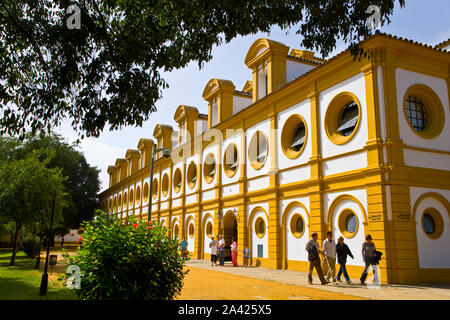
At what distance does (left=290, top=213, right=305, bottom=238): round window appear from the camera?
1697 centimetres

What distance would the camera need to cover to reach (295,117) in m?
17.9

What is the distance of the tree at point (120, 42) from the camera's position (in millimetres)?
7758

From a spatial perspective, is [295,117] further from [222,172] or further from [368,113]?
[222,172]

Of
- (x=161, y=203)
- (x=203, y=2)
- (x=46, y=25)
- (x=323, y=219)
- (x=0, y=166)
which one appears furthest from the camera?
(x=161, y=203)

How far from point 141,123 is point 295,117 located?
11.0 metres

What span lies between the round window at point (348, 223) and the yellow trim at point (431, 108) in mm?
4231

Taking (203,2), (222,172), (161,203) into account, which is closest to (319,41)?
(203,2)

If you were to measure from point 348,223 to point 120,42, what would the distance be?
10.8 metres

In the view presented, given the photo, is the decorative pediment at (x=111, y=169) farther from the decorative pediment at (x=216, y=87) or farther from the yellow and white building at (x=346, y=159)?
the yellow and white building at (x=346, y=159)

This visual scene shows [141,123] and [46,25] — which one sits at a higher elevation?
[46,25]

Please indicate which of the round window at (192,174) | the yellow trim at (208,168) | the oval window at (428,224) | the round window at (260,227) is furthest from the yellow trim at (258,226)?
the round window at (192,174)

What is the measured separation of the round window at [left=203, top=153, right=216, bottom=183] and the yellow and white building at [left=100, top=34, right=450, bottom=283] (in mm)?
1578

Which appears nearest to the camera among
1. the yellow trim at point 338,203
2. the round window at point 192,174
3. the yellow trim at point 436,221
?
the yellow trim at point 436,221

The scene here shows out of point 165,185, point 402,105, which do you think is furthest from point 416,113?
point 165,185
